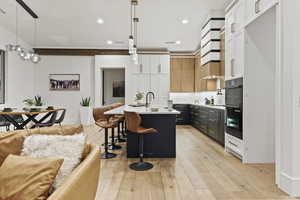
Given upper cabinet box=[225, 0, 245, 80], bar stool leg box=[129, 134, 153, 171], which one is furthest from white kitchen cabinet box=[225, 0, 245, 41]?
bar stool leg box=[129, 134, 153, 171]

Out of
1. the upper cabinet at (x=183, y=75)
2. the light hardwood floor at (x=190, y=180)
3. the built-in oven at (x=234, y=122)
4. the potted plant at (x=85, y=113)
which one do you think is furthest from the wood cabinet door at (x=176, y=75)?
the light hardwood floor at (x=190, y=180)

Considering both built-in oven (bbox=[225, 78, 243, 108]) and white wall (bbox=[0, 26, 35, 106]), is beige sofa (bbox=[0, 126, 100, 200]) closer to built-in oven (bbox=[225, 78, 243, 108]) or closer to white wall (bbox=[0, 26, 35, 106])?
built-in oven (bbox=[225, 78, 243, 108])

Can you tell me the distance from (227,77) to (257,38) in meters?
0.99

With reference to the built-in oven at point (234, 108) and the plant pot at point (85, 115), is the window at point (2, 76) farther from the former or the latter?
the built-in oven at point (234, 108)

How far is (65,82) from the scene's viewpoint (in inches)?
307

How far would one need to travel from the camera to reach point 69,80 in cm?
780

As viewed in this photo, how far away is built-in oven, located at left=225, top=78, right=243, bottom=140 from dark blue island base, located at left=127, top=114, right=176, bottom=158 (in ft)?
3.71

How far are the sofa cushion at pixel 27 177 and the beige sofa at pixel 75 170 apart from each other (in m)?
0.17

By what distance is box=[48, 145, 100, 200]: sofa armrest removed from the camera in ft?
2.97

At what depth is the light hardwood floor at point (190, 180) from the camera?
2295mm

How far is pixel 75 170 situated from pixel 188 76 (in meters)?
7.02
